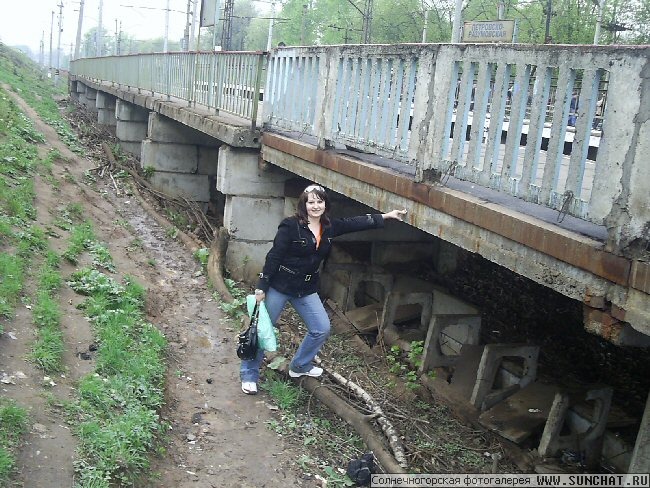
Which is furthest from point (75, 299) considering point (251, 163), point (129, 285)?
point (251, 163)

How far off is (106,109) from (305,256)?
21.0 meters

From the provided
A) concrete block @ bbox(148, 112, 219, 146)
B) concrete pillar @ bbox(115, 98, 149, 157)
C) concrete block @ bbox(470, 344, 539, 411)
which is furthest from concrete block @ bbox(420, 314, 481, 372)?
concrete pillar @ bbox(115, 98, 149, 157)

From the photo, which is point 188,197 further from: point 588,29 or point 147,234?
point 588,29

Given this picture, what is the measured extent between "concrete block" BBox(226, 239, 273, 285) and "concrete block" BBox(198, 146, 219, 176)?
200 inches

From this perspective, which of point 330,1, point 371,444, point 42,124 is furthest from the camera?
point 330,1

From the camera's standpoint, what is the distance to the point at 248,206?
9.48m

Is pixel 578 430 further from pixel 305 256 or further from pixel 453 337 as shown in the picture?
pixel 305 256

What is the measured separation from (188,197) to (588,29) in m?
22.0

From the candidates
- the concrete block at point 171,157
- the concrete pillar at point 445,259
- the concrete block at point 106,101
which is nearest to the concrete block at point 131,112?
the concrete block at point 171,157

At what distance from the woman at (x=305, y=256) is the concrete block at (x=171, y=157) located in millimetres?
9218

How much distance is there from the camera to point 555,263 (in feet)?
13.1

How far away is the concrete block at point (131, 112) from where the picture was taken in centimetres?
1906

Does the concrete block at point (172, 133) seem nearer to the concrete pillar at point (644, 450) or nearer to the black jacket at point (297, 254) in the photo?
the black jacket at point (297, 254)

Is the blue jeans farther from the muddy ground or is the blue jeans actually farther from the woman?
the muddy ground
